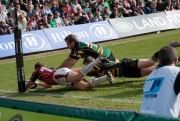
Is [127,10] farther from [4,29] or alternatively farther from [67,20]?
[4,29]

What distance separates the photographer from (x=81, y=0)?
2409 cm

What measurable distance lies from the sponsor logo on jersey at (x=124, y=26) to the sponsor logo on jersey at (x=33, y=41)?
4.20 m

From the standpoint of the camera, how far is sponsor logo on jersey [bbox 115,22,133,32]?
824 inches

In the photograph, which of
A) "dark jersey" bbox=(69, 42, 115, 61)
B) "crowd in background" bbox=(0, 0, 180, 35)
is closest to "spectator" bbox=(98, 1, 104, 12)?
"crowd in background" bbox=(0, 0, 180, 35)

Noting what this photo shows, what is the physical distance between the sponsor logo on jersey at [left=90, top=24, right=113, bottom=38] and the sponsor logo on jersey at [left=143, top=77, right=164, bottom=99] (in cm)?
1420

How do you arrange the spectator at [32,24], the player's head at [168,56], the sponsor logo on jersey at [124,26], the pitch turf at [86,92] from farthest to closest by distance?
the sponsor logo on jersey at [124,26]
the spectator at [32,24]
the pitch turf at [86,92]
the player's head at [168,56]

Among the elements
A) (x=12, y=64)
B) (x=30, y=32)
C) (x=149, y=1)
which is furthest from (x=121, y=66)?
(x=149, y=1)

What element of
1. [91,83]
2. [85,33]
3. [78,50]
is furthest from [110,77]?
[85,33]

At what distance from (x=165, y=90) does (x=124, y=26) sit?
628 inches

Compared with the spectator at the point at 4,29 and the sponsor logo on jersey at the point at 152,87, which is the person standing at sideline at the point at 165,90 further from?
the spectator at the point at 4,29

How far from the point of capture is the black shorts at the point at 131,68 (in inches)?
409

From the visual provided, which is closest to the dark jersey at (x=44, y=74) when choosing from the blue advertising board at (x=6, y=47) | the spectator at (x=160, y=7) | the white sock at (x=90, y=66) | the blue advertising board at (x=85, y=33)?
the white sock at (x=90, y=66)

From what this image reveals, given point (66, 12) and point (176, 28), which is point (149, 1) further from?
point (66, 12)

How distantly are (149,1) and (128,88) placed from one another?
16.7 m
